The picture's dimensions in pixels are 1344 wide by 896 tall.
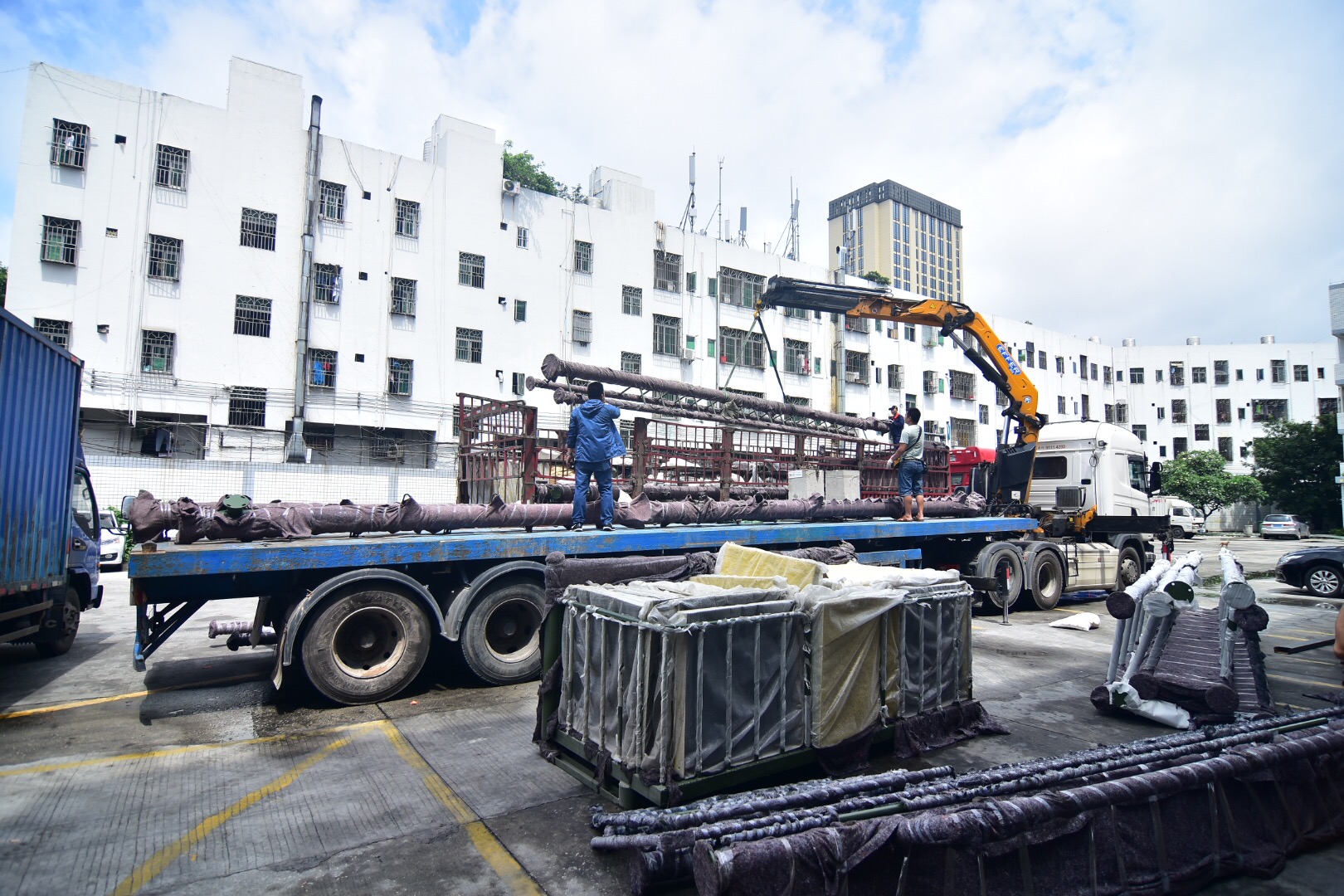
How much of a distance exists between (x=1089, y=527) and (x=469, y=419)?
11.3m

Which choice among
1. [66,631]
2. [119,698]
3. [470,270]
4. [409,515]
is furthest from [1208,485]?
[66,631]

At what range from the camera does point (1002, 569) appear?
11.5m

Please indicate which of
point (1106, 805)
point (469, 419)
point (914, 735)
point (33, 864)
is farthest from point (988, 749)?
point (469, 419)

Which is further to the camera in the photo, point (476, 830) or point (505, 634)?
point (505, 634)

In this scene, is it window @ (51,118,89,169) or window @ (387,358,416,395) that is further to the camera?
window @ (387,358,416,395)

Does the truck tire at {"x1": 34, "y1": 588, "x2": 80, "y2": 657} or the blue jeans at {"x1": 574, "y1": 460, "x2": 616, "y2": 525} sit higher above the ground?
the blue jeans at {"x1": 574, "y1": 460, "x2": 616, "y2": 525}

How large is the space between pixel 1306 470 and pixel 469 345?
44873 millimetres

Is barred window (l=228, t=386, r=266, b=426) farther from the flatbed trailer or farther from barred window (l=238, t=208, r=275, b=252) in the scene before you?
the flatbed trailer

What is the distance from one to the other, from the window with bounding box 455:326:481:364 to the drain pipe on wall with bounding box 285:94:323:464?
4920 millimetres

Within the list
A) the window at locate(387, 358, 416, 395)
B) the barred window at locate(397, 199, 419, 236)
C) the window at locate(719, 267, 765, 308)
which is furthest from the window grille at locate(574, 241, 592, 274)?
the window at locate(387, 358, 416, 395)

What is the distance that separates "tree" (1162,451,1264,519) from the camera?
139ft

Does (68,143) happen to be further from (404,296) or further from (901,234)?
(901,234)

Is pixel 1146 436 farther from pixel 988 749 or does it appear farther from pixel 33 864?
pixel 33 864

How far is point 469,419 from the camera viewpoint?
9.57 meters
